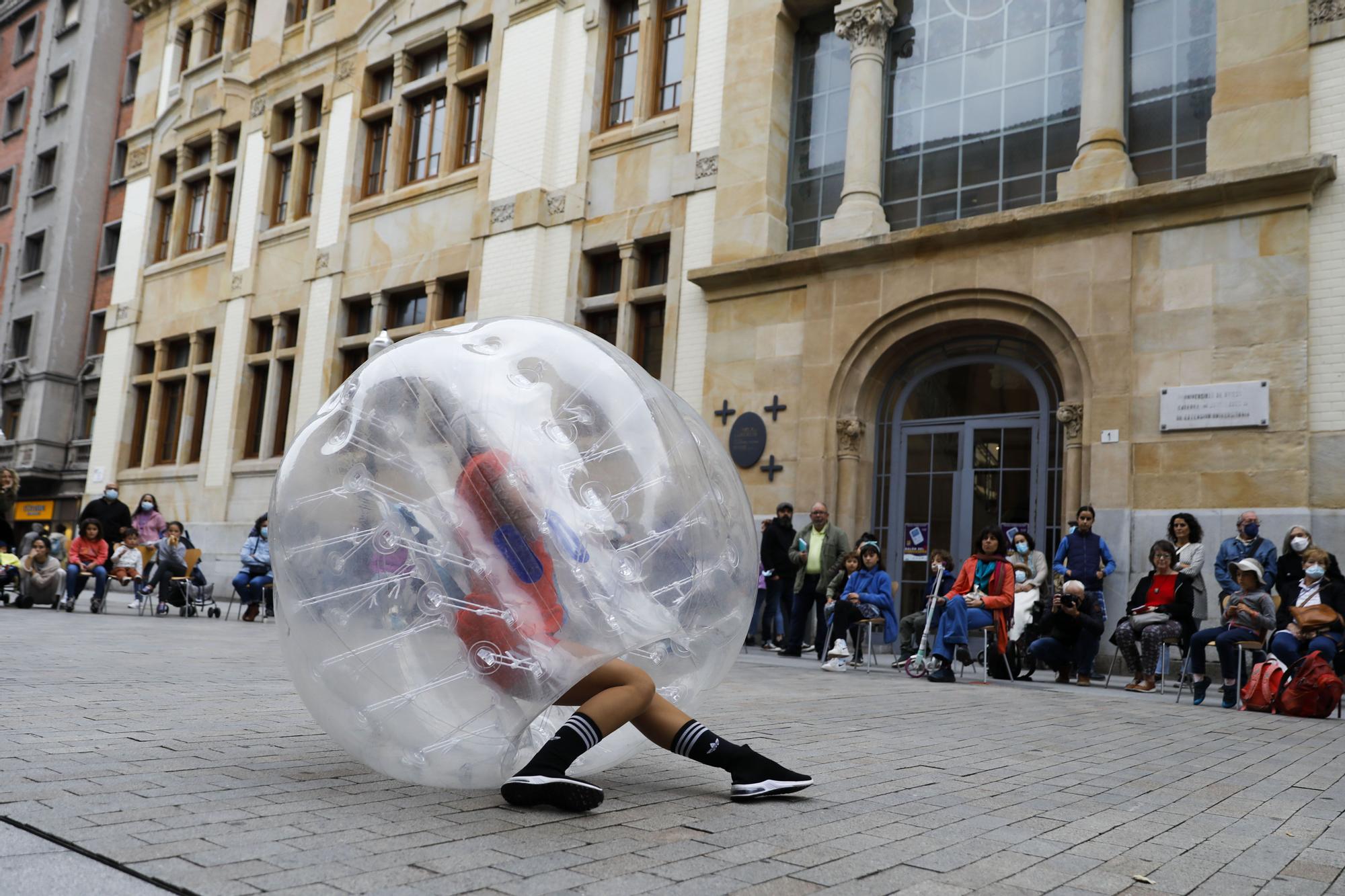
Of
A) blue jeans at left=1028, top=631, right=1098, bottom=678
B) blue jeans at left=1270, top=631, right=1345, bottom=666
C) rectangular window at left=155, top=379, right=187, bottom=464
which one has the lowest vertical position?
blue jeans at left=1028, top=631, right=1098, bottom=678

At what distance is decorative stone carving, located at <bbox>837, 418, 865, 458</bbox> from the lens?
14.7 metres

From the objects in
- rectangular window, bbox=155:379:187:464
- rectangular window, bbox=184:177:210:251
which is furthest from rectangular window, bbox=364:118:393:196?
rectangular window, bbox=155:379:187:464

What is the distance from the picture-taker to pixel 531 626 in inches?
137

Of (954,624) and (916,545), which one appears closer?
(954,624)

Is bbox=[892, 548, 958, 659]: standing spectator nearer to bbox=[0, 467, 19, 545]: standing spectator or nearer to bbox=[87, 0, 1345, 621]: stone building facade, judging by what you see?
bbox=[87, 0, 1345, 621]: stone building facade

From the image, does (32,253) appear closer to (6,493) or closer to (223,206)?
(223,206)

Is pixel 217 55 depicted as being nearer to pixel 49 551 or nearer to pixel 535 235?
pixel 535 235

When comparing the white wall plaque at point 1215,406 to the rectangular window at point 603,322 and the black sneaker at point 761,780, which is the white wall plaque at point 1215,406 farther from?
the black sneaker at point 761,780

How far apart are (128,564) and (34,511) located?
64.6 feet

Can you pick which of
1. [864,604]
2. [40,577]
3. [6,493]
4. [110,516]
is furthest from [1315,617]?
[110,516]

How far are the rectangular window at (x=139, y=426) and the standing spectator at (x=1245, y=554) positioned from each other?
24217mm

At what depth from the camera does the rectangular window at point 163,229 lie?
1097 inches

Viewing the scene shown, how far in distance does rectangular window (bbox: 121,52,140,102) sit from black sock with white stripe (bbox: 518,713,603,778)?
37.5m

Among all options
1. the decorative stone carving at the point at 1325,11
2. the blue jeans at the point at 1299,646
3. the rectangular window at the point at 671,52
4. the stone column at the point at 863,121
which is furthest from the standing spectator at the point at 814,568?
the rectangular window at the point at 671,52
